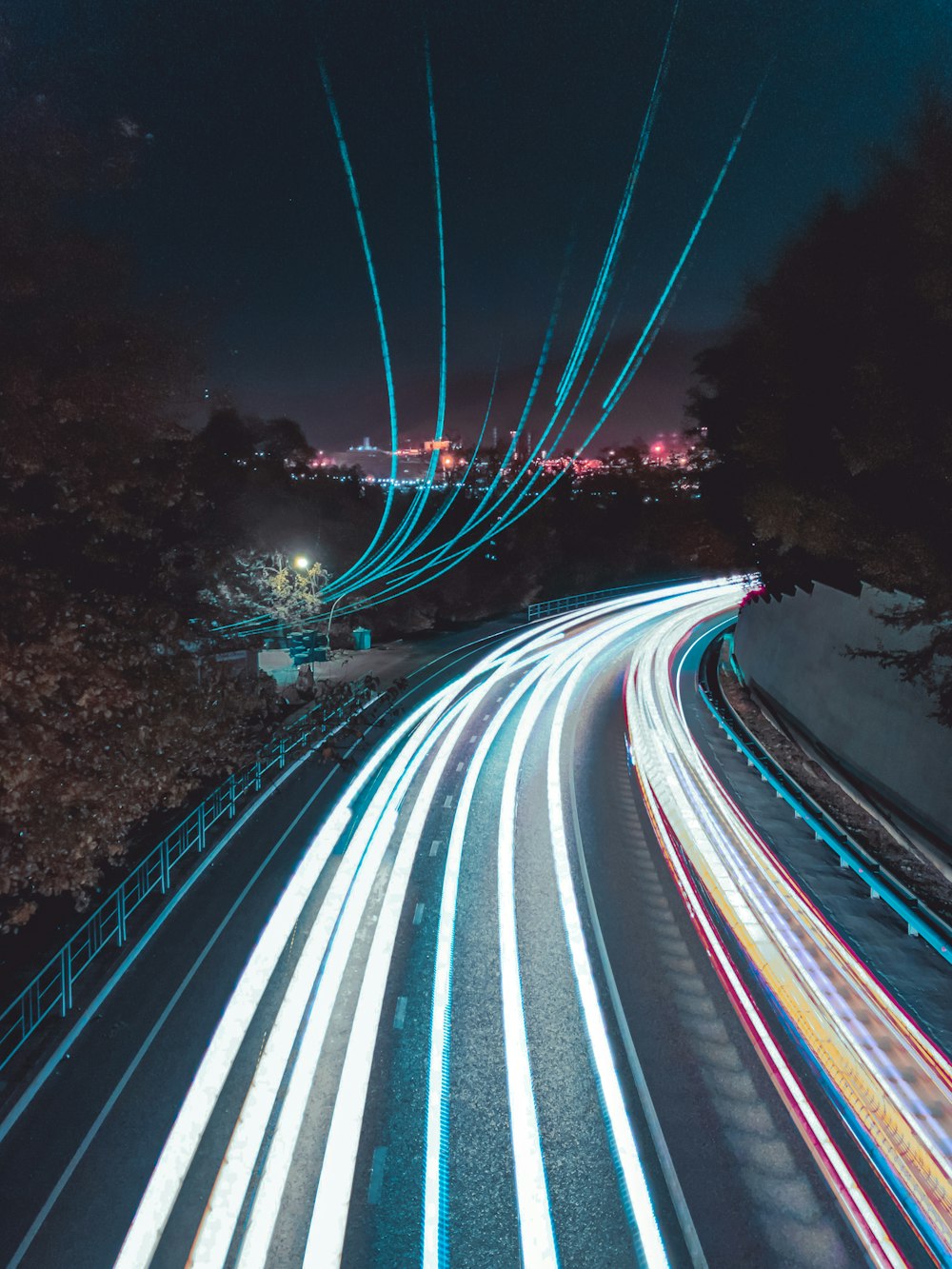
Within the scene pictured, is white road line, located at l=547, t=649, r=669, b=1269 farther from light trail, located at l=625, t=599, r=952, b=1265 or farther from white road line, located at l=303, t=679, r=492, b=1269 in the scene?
white road line, located at l=303, t=679, r=492, b=1269

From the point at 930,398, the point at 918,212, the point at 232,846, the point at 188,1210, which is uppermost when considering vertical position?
the point at 918,212

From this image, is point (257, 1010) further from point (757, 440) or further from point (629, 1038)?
point (757, 440)

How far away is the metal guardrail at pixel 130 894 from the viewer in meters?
9.48

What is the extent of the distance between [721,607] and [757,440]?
89.4 feet

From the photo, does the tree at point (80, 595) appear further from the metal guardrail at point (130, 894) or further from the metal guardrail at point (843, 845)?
the metal guardrail at point (843, 845)

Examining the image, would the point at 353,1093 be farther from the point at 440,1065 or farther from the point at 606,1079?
the point at 606,1079

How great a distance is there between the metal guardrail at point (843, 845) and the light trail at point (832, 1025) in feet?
4.38

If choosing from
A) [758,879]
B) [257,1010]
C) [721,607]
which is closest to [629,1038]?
[758,879]

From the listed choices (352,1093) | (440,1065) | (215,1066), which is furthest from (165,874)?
(440,1065)

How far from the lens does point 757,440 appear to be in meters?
21.0

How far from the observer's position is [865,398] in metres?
14.1

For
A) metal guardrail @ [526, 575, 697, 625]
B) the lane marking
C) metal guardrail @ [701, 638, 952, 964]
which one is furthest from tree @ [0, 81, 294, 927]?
metal guardrail @ [526, 575, 697, 625]

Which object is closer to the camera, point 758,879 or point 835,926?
point 835,926

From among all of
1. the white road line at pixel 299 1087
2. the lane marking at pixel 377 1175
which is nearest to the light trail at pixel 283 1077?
the white road line at pixel 299 1087
